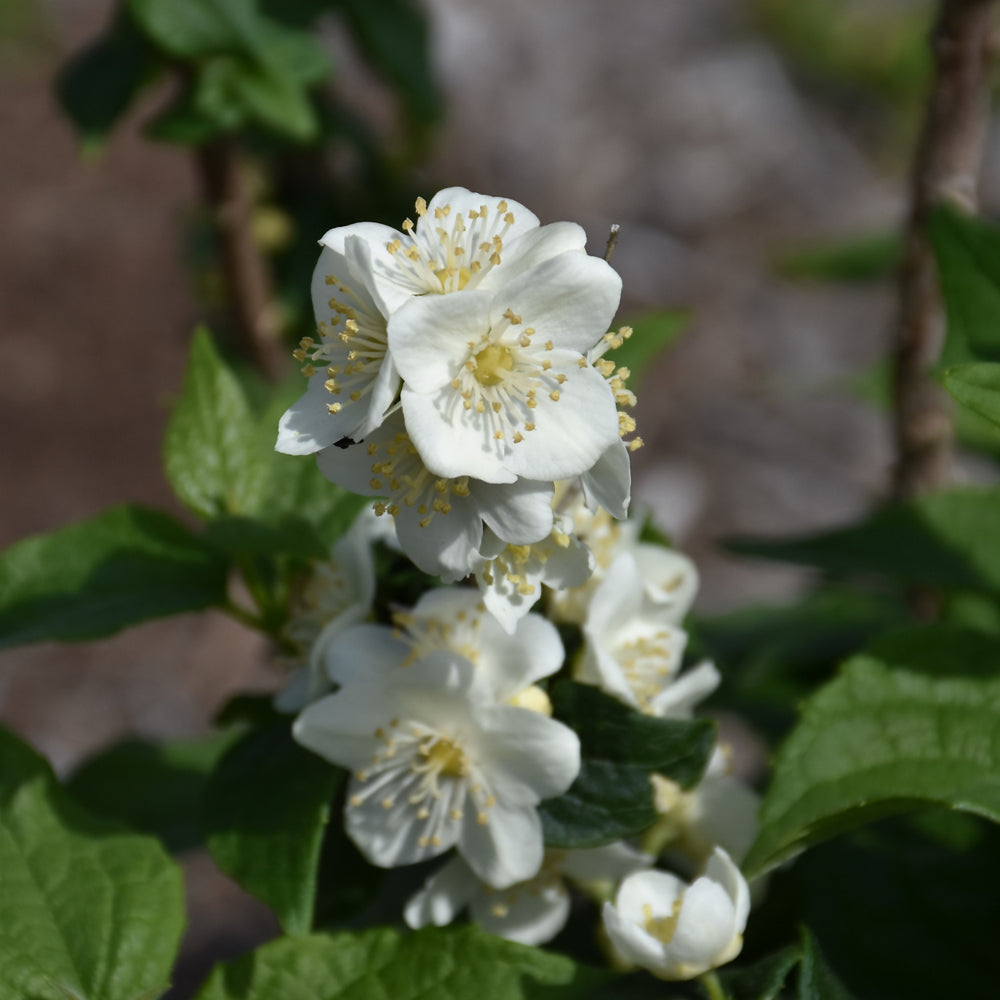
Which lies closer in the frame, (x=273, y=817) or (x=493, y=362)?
(x=493, y=362)

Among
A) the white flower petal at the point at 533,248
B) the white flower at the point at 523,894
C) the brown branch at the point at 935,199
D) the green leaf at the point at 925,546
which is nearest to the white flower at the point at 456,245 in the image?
the white flower petal at the point at 533,248

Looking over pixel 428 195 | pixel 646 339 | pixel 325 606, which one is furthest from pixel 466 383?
pixel 428 195

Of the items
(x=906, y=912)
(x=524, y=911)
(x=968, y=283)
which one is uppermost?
(x=968, y=283)

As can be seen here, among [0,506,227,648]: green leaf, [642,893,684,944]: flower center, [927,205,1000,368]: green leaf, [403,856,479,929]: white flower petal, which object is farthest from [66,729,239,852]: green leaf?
[927,205,1000,368]: green leaf

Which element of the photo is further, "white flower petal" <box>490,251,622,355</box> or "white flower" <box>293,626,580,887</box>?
"white flower" <box>293,626,580,887</box>

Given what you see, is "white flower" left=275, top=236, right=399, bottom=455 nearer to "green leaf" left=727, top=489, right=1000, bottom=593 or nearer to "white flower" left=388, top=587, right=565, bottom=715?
"white flower" left=388, top=587, right=565, bottom=715

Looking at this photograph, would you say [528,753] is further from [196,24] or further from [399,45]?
[399,45]

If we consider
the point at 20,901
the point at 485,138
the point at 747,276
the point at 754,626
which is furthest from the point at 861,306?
the point at 20,901
